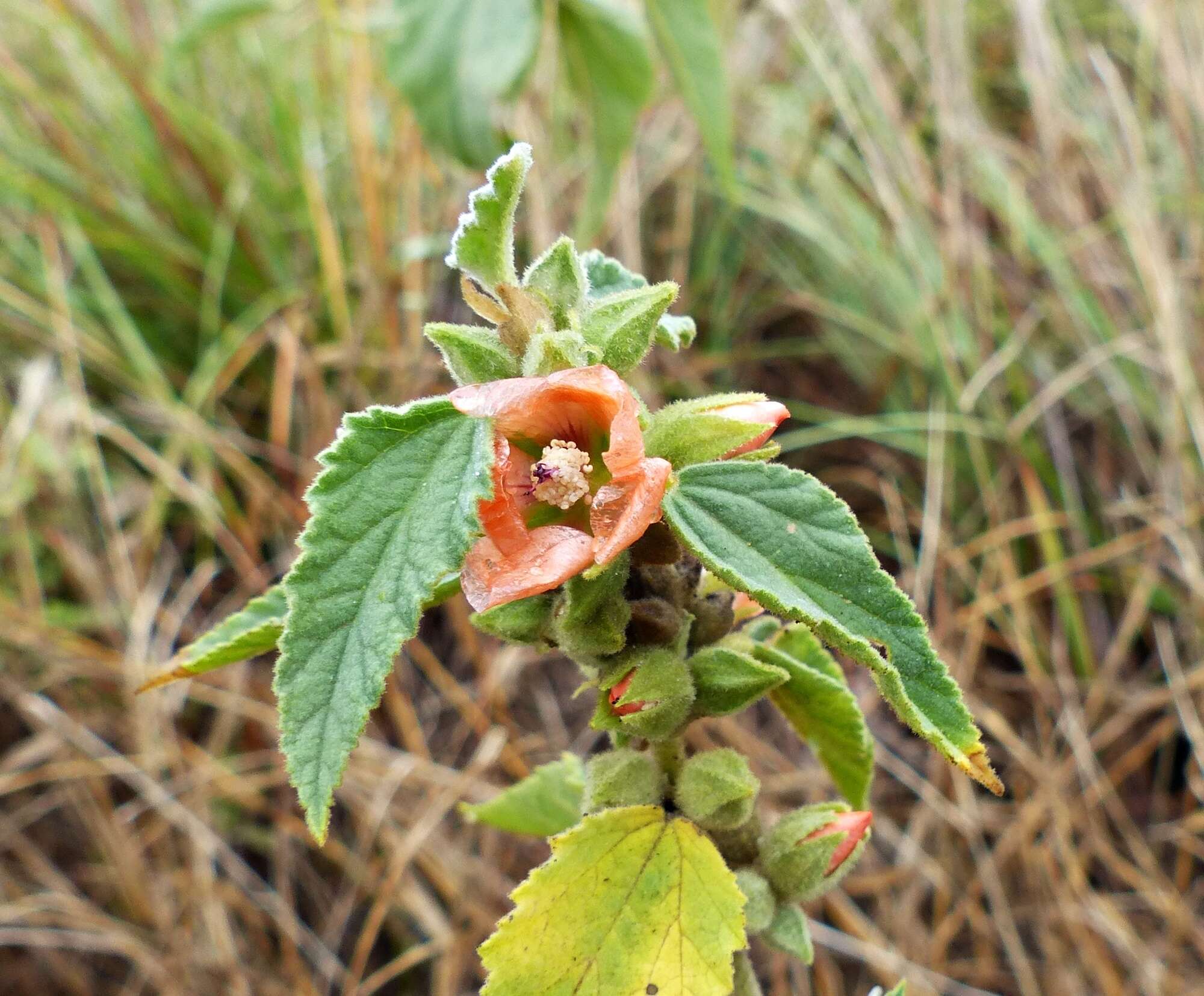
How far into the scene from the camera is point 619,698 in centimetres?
67

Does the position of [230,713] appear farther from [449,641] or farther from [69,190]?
[69,190]

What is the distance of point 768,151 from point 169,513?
185 centimetres

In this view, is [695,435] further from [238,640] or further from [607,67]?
[607,67]

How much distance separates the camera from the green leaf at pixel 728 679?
2.29ft

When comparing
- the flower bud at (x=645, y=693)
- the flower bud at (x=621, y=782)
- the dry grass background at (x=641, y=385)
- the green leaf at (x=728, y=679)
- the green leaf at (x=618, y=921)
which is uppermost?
the flower bud at (x=645, y=693)

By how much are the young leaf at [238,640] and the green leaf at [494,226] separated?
23 centimetres

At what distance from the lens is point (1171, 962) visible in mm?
2020

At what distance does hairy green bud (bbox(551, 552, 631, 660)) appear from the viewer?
632 millimetres

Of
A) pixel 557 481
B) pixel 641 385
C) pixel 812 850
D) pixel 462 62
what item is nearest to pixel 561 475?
pixel 557 481

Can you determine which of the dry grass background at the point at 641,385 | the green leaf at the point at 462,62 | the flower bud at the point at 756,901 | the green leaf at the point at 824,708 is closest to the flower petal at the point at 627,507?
the green leaf at the point at 824,708

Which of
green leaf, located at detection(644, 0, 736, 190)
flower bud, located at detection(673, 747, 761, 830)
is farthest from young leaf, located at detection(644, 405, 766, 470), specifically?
green leaf, located at detection(644, 0, 736, 190)

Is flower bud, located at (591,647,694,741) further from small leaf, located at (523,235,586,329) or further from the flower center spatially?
small leaf, located at (523,235,586,329)

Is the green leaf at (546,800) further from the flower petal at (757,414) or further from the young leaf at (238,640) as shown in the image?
the flower petal at (757,414)

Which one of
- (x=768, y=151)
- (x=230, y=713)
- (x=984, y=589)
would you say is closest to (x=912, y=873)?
(x=984, y=589)
